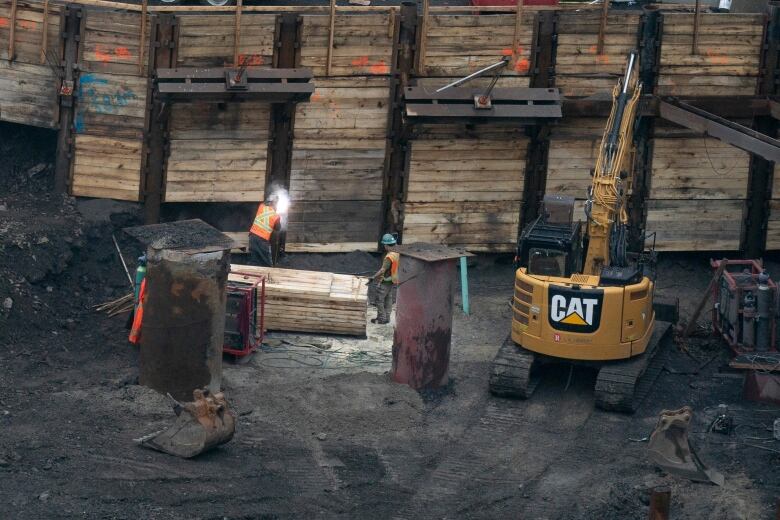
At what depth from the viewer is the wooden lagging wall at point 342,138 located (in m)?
24.9

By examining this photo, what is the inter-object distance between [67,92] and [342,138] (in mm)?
5061

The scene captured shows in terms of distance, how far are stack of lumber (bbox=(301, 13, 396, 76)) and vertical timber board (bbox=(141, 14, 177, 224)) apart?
96.1 inches

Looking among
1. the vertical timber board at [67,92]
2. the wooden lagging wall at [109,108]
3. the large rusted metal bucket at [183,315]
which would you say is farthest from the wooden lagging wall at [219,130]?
the large rusted metal bucket at [183,315]

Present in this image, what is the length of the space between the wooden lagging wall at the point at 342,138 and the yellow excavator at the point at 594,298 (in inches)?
203

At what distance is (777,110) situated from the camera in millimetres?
25422

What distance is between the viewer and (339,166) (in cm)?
2544

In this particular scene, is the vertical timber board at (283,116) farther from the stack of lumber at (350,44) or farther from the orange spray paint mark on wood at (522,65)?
the orange spray paint mark on wood at (522,65)

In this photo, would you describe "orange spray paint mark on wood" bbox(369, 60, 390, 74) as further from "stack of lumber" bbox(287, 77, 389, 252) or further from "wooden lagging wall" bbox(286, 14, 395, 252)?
"stack of lumber" bbox(287, 77, 389, 252)

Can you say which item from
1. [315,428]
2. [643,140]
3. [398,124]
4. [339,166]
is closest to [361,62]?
[398,124]

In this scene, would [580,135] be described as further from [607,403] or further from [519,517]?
[519,517]

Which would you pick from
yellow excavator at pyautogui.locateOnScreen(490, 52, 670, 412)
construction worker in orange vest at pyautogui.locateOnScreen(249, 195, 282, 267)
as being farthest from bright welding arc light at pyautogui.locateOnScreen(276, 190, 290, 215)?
yellow excavator at pyautogui.locateOnScreen(490, 52, 670, 412)

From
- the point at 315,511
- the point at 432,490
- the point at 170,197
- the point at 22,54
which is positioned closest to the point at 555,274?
the point at 432,490

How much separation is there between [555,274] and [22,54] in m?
10.7

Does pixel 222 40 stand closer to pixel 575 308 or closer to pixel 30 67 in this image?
pixel 30 67
